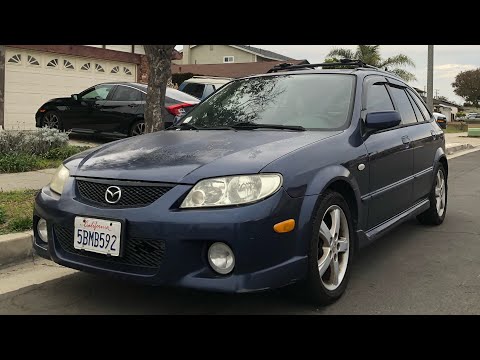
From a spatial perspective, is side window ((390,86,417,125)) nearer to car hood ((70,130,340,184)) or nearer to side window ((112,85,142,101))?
car hood ((70,130,340,184))

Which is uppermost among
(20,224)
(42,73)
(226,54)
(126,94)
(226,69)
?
(226,54)

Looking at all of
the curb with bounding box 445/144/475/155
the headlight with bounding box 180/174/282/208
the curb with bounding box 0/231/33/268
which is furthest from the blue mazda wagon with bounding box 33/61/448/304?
the curb with bounding box 445/144/475/155

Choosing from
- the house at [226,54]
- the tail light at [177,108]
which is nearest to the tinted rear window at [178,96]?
the tail light at [177,108]

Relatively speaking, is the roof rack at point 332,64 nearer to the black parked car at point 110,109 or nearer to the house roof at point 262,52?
the black parked car at point 110,109

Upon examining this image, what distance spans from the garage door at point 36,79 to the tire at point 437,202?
1067 cm

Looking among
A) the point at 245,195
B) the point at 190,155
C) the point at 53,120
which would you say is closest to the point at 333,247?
the point at 245,195

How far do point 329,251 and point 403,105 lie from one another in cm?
228

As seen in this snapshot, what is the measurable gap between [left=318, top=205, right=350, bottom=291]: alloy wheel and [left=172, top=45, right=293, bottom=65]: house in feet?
120

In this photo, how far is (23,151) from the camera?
8461mm

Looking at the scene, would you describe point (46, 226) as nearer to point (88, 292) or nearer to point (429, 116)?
point (88, 292)

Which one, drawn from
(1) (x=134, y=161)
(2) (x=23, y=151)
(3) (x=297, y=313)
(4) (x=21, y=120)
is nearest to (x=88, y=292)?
(1) (x=134, y=161)

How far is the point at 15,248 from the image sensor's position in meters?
4.20

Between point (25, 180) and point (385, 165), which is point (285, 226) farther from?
point (25, 180)
